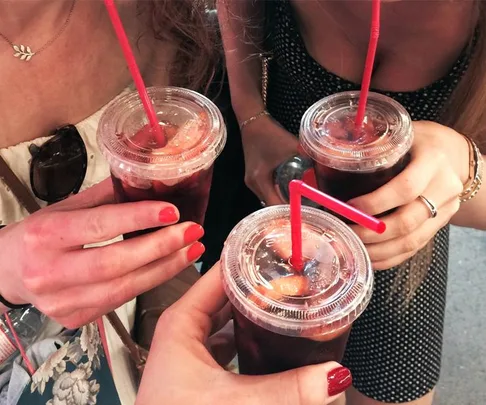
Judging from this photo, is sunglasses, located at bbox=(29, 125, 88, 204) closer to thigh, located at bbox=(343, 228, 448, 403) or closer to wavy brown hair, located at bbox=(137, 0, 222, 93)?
wavy brown hair, located at bbox=(137, 0, 222, 93)

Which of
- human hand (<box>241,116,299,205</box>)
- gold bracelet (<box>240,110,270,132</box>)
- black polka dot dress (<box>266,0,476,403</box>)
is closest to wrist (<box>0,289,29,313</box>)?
human hand (<box>241,116,299,205</box>)

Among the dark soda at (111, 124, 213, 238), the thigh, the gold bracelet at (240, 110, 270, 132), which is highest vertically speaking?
the dark soda at (111, 124, 213, 238)

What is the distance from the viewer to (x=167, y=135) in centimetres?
90

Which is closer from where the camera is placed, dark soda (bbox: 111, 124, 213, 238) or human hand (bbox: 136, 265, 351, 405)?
human hand (bbox: 136, 265, 351, 405)

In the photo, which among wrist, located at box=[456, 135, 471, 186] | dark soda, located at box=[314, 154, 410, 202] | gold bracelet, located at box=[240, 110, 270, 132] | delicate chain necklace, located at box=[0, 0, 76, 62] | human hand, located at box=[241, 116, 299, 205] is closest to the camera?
dark soda, located at box=[314, 154, 410, 202]

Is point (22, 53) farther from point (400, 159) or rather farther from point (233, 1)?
point (400, 159)

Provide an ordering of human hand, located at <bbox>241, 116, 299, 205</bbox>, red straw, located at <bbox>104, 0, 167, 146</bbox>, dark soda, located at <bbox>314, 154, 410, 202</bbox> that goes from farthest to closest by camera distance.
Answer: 1. human hand, located at <bbox>241, 116, 299, 205</bbox>
2. dark soda, located at <bbox>314, 154, 410, 202</bbox>
3. red straw, located at <bbox>104, 0, 167, 146</bbox>

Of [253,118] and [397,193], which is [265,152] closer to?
[253,118]

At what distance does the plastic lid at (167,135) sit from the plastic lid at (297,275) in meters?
0.14

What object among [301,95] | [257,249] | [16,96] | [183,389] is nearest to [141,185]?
[257,249]

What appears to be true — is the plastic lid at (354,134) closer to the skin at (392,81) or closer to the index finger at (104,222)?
the skin at (392,81)

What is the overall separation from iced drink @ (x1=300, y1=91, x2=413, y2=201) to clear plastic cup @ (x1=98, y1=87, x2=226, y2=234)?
0.16 meters

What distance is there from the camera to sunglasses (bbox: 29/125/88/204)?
1119 millimetres

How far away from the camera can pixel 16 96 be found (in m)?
1.13
